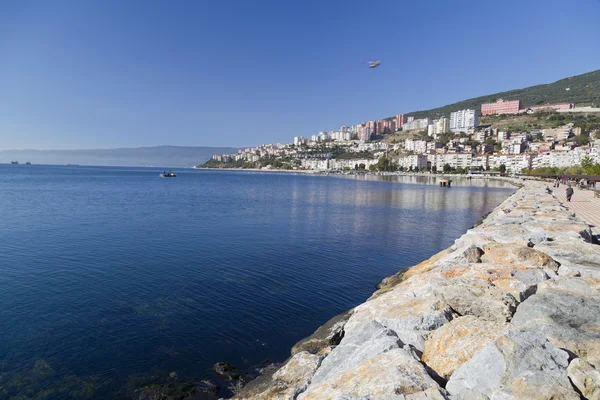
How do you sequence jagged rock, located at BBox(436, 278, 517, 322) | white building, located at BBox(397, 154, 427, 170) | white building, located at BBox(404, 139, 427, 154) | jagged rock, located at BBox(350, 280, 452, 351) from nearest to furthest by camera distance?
jagged rock, located at BBox(350, 280, 452, 351), jagged rock, located at BBox(436, 278, 517, 322), white building, located at BBox(397, 154, 427, 170), white building, located at BBox(404, 139, 427, 154)

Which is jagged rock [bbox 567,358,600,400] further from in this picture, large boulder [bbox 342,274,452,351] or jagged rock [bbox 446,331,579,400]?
large boulder [bbox 342,274,452,351]

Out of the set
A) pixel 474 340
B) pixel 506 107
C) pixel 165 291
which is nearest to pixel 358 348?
pixel 474 340

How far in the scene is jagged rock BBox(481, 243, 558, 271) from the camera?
6844mm

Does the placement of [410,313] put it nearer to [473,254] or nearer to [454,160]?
[473,254]

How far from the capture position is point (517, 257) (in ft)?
23.5

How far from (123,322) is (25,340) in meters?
1.78

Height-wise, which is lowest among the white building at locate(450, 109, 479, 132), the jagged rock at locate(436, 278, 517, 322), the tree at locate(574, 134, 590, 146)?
the jagged rock at locate(436, 278, 517, 322)

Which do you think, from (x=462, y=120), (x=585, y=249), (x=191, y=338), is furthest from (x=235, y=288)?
(x=462, y=120)

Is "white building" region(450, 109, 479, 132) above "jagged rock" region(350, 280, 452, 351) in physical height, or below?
above

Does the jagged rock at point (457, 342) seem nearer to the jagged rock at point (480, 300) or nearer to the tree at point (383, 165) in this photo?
the jagged rock at point (480, 300)

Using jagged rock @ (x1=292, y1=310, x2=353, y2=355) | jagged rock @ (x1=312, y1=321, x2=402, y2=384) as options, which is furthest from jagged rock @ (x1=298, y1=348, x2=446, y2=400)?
jagged rock @ (x1=292, y1=310, x2=353, y2=355)

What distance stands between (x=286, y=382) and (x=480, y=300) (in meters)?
2.91

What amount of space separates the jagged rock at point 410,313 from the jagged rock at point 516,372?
3.74ft

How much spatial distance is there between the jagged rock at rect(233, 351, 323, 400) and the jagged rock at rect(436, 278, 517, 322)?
2.11 meters
